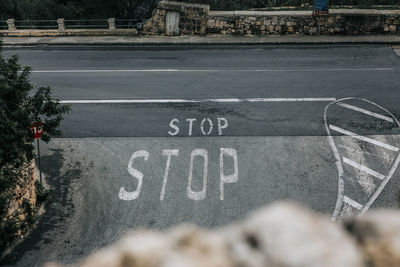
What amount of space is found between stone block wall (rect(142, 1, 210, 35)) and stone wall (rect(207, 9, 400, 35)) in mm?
507

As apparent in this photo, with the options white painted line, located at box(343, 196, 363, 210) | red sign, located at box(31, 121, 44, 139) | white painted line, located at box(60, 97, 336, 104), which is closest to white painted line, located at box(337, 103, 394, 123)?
white painted line, located at box(60, 97, 336, 104)

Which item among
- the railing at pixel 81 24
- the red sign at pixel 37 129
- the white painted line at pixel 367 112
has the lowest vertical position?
the white painted line at pixel 367 112

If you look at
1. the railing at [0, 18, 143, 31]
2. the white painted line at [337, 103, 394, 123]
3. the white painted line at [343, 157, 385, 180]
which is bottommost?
the white painted line at [343, 157, 385, 180]

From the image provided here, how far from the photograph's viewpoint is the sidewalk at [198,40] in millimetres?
28109

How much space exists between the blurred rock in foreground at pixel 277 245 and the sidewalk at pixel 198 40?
26925mm

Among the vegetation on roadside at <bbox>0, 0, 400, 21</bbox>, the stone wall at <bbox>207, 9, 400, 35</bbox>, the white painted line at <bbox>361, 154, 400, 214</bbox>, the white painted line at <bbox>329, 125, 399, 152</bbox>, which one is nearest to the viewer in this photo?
the white painted line at <bbox>361, 154, 400, 214</bbox>

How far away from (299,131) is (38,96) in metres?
9.70

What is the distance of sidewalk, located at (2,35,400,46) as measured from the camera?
2811 centimetres

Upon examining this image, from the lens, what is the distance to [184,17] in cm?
2977

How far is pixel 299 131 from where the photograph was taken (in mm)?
18391

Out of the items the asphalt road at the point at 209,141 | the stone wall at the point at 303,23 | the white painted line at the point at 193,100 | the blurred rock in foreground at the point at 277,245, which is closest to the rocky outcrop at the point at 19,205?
the asphalt road at the point at 209,141

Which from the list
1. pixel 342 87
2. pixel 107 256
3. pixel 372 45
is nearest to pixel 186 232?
pixel 107 256

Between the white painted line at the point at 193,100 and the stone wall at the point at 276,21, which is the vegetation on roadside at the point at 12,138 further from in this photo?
the stone wall at the point at 276,21

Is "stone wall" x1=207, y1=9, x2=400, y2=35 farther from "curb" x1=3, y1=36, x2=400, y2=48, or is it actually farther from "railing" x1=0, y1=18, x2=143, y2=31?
"railing" x1=0, y1=18, x2=143, y2=31
